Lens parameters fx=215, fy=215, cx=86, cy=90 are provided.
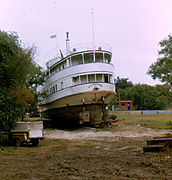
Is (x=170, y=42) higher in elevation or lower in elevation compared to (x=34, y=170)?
higher

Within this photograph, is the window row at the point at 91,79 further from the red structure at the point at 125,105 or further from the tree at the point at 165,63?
the red structure at the point at 125,105

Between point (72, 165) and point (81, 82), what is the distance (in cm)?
1437

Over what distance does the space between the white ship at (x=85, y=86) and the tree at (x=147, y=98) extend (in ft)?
113

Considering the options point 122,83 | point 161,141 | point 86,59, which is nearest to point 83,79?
point 86,59

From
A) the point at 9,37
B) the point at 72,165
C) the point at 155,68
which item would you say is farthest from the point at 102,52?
the point at 72,165

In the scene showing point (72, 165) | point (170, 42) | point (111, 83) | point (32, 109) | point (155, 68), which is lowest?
point (72, 165)

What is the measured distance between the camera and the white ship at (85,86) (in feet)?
66.6

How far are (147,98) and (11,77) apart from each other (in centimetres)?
4638

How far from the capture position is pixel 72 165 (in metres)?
6.76

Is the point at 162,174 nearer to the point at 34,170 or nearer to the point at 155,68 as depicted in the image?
the point at 34,170

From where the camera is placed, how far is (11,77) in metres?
12.4

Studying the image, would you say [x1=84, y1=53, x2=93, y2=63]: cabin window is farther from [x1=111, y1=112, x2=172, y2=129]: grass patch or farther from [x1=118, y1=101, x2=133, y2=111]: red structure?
[x1=118, y1=101, x2=133, y2=111]: red structure

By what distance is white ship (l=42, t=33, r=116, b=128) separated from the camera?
20.3 m

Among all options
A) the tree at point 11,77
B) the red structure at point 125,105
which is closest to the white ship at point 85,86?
the tree at point 11,77
